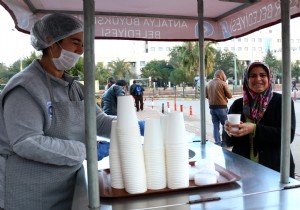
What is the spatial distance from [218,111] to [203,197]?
6.18 metres

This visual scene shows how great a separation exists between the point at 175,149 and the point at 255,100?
3.95 ft

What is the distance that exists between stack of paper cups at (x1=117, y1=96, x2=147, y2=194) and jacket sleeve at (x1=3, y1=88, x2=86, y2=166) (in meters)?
0.35

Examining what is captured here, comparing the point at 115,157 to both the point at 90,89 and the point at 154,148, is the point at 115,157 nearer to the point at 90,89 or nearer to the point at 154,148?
the point at 154,148

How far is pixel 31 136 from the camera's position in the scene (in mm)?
1386

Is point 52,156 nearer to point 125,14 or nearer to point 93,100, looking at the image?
point 93,100

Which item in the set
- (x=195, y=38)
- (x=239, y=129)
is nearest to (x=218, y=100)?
(x=195, y=38)

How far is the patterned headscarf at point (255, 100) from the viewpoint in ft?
7.20

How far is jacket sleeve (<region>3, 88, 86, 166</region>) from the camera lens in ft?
4.55

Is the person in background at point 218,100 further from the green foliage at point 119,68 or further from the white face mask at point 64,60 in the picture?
the green foliage at point 119,68

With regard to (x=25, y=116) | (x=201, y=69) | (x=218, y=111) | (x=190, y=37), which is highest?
(x=190, y=37)

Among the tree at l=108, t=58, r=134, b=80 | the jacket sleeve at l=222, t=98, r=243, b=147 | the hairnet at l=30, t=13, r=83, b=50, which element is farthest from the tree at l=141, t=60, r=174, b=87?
the hairnet at l=30, t=13, r=83, b=50

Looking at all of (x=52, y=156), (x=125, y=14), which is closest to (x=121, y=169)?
(x=52, y=156)

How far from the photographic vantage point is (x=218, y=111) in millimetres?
7309

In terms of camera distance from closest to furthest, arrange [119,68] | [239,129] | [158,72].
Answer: [239,129] → [119,68] → [158,72]
